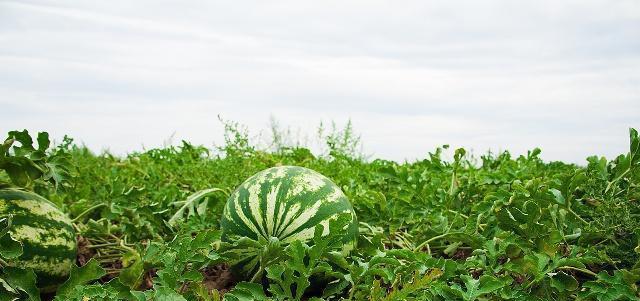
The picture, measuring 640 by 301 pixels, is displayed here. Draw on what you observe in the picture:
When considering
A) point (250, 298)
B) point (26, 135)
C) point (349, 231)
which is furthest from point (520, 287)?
point (26, 135)

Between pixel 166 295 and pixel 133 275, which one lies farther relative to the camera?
pixel 133 275

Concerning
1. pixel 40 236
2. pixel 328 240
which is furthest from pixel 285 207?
pixel 40 236

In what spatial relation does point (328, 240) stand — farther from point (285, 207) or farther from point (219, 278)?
point (219, 278)

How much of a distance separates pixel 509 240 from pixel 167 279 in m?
1.40

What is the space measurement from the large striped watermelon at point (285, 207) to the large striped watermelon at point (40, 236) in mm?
766

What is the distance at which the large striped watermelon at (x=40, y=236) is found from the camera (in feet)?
11.1

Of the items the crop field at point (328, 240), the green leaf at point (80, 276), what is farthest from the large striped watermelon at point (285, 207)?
the green leaf at point (80, 276)

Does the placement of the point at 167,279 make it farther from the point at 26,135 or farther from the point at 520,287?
the point at 520,287

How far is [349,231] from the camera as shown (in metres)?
3.44

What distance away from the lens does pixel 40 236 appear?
3443mm

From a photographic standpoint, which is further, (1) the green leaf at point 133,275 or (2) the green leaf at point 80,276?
(1) the green leaf at point 133,275

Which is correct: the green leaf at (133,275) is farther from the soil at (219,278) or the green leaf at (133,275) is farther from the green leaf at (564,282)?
the green leaf at (564,282)

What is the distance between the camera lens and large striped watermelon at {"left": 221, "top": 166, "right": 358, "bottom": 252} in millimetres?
3314

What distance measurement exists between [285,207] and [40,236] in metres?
1.15
